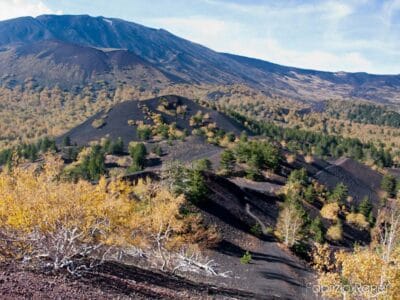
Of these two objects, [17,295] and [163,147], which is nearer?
[17,295]

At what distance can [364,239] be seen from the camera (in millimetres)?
63625

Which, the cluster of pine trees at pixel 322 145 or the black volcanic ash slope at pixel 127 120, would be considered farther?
the cluster of pine trees at pixel 322 145

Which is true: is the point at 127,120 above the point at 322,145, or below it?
above

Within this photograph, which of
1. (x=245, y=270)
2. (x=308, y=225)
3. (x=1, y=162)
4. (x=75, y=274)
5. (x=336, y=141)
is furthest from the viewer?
(x=336, y=141)

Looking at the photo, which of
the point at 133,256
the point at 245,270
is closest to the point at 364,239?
the point at 245,270

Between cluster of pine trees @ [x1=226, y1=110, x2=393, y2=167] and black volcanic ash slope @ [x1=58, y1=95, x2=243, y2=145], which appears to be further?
cluster of pine trees @ [x1=226, y1=110, x2=393, y2=167]

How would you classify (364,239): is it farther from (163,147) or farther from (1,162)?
(1,162)

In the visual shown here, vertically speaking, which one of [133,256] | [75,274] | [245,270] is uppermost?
[75,274]

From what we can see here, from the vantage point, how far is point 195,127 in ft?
396

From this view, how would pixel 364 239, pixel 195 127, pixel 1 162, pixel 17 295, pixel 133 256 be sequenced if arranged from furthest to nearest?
pixel 195 127 < pixel 1 162 < pixel 364 239 < pixel 133 256 < pixel 17 295

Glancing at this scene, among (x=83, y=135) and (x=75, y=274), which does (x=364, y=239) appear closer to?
(x=75, y=274)

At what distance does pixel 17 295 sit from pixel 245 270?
26227 millimetres

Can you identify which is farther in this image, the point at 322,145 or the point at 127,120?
the point at 322,145

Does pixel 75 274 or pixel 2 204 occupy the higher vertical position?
pixel 2 204
